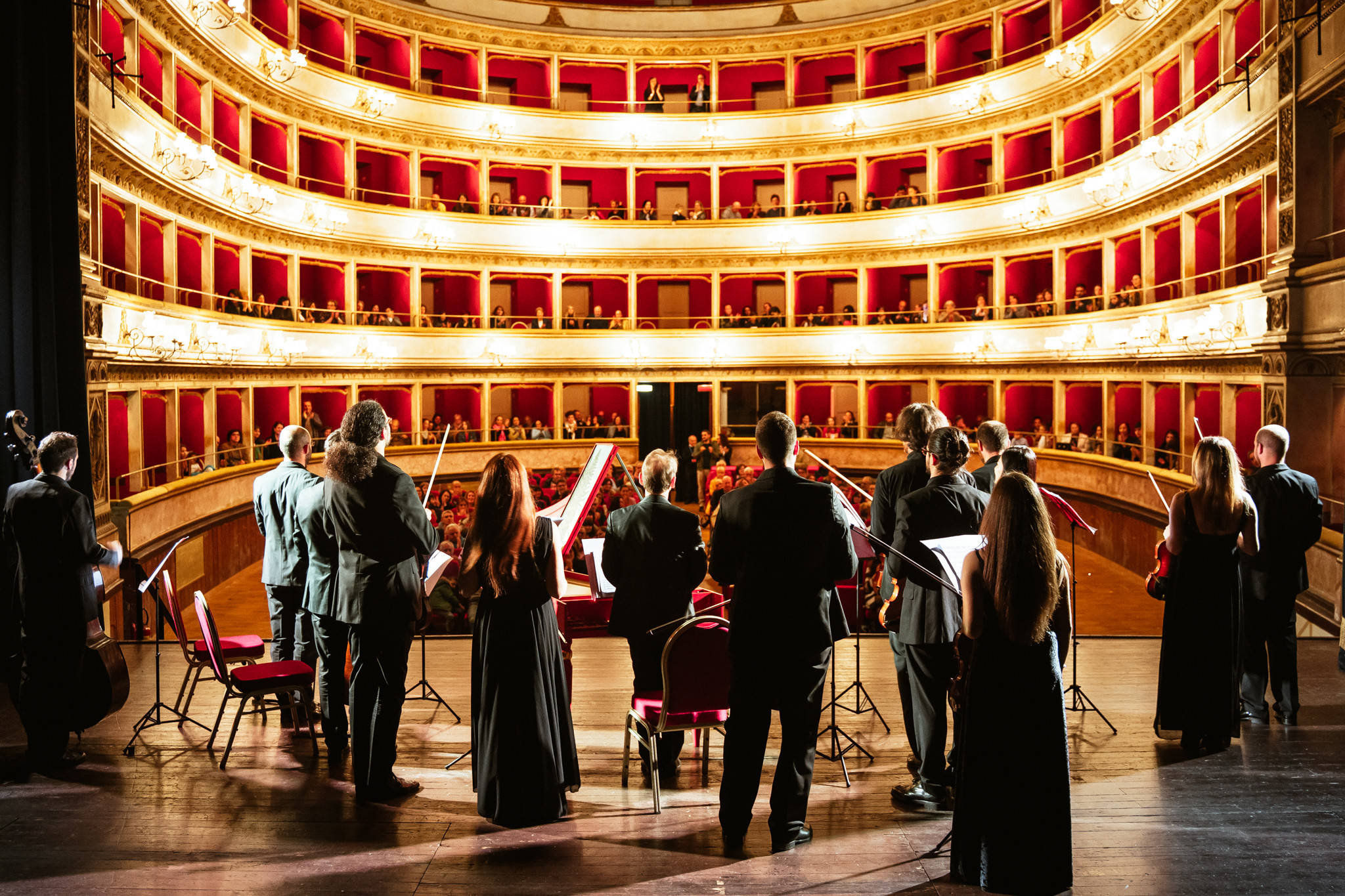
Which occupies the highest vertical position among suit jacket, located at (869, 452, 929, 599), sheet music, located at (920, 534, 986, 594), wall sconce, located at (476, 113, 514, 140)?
wall sconce, located at (476, 113, 514, 140)

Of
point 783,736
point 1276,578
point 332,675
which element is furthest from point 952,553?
point 332,675

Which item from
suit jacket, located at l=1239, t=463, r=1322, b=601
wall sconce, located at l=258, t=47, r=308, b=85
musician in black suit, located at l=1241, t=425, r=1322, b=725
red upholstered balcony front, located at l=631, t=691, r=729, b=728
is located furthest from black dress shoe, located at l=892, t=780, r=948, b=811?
wall sconce, located at l=258, t=47, r=308, b=85

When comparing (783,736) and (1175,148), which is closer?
(783,736)

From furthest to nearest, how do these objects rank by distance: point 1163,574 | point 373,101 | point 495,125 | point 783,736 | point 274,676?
point 495,125 → point 373,101 → point 1163,574 → point 274,676 → point 783,736

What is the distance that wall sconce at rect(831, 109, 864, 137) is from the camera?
929 inches

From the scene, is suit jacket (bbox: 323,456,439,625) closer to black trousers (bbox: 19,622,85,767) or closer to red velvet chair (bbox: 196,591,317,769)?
red velvet chair (bbox: 196,591,317,769)

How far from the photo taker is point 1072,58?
19188 millimetres

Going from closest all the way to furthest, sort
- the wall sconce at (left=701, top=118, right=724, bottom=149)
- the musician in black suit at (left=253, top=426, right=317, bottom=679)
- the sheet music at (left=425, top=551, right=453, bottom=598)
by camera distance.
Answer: the sheet music at (left=425, top=551, right=453, bottom=598) < the musician in black suit at (left=253, top=426, right=317, bottom=679) < the wall sconce at (left=701, top=118, right=724, bottom=149)

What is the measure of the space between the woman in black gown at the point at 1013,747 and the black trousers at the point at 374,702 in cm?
257

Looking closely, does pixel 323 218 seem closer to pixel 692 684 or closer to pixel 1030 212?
pixel 1030 212

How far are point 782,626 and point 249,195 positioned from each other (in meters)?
17.0

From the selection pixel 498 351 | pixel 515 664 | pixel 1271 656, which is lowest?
pixel 1271 656

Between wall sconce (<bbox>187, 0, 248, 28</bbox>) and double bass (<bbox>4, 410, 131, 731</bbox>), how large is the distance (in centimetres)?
1270

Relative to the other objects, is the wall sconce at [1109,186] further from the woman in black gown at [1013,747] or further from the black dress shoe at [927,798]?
the woman in black gown at [1013,747]
